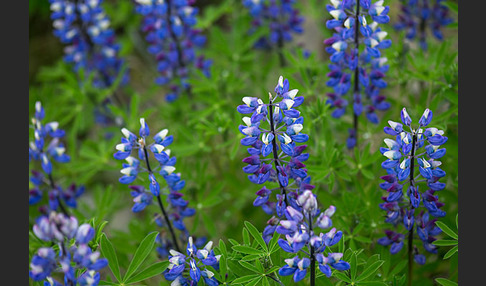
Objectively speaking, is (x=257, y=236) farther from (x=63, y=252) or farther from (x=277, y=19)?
(x=277, y=19)

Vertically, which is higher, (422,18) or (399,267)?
(422,18)

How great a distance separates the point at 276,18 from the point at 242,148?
1491mm

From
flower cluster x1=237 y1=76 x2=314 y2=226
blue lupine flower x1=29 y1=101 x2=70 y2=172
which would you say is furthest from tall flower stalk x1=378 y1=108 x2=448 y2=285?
blue lupine flower x1=29 y1=101 x2=70 y2=172

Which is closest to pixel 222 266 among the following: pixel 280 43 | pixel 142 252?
pixel 142 252

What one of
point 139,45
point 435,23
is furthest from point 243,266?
point 139,45

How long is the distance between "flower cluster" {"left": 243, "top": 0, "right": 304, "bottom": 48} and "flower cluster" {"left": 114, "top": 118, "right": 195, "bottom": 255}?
7.46 feet

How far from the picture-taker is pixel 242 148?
453cm

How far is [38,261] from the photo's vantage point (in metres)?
2.38

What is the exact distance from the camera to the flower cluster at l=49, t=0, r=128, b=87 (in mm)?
4711

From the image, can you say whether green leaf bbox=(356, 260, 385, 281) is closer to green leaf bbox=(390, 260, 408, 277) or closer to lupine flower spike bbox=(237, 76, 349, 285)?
lupine flower spike bbox=(237, 76, 349, 285)

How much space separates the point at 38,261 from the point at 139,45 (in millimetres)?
4494

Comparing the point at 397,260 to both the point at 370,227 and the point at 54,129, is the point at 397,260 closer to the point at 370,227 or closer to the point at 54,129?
the point at 370,227

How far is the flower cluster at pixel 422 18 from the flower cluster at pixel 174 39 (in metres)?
1.91

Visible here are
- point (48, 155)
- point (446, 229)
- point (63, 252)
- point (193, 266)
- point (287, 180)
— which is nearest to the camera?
point (63, 252)
